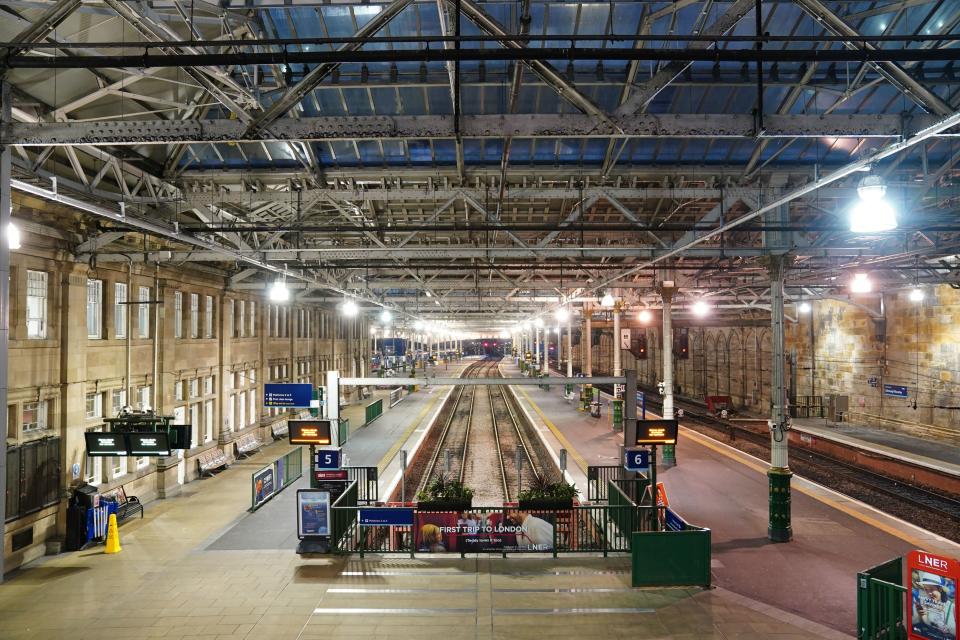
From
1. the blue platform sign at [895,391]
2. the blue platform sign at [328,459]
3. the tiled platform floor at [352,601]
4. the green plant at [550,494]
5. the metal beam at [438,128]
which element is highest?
the metal beam at [438,128]

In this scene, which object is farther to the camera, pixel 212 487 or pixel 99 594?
pixel 212 487

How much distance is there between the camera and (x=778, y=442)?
40.4 feet

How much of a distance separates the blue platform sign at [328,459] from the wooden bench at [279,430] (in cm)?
1227

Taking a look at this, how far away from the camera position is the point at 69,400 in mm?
12406

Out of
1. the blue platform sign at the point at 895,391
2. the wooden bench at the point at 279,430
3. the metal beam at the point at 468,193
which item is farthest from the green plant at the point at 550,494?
the blue platform sign at the point at 895,391

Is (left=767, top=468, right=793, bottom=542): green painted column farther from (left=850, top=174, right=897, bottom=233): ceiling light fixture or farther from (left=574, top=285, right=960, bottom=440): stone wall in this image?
(left=574, top=285, right=960, bottom=440): stone wall

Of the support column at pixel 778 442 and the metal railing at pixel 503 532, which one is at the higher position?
the support column at pixel 778 442

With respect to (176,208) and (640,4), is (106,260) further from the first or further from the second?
(640,4)

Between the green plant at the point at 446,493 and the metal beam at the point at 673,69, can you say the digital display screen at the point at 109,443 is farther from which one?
the metal beam at the point at 673,69

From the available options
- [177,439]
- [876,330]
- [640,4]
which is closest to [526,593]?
[177,439]

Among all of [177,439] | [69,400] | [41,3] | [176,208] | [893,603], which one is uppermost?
[41,3]

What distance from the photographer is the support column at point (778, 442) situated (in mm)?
11758

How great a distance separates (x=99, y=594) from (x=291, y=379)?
1906 cm

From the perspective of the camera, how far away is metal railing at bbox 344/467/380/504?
14289 millimetres
